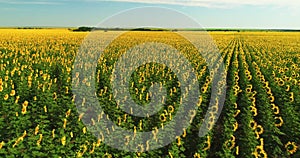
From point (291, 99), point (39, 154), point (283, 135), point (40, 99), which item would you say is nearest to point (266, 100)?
point (291, 99)

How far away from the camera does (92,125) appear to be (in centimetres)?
709

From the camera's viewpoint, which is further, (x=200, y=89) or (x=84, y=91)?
(x=200, y=89)

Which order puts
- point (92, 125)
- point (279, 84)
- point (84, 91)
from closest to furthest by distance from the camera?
point (92, 125) < point (84, 91) < point (279, 84)

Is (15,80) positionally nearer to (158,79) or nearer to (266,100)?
(158,79)

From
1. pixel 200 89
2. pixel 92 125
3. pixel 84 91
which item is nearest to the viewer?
pixel 92 125

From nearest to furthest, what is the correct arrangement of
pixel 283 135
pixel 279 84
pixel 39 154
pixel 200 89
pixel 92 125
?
pixel 39 154, pixel 92 125, pixel 283 135, pixel 200 89, pixel 279 84

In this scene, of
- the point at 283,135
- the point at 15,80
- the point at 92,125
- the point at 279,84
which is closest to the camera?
the point at 92,125

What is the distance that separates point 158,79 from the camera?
11.9 metres

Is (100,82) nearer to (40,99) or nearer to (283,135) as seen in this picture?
(40,99)

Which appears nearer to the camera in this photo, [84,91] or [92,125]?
[92,125]

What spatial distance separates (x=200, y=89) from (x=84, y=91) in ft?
11.5

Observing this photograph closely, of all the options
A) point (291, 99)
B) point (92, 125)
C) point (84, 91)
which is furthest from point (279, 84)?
point (92, 125)

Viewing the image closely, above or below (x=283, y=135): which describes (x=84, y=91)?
above

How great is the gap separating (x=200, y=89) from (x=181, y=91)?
2.39 ft
